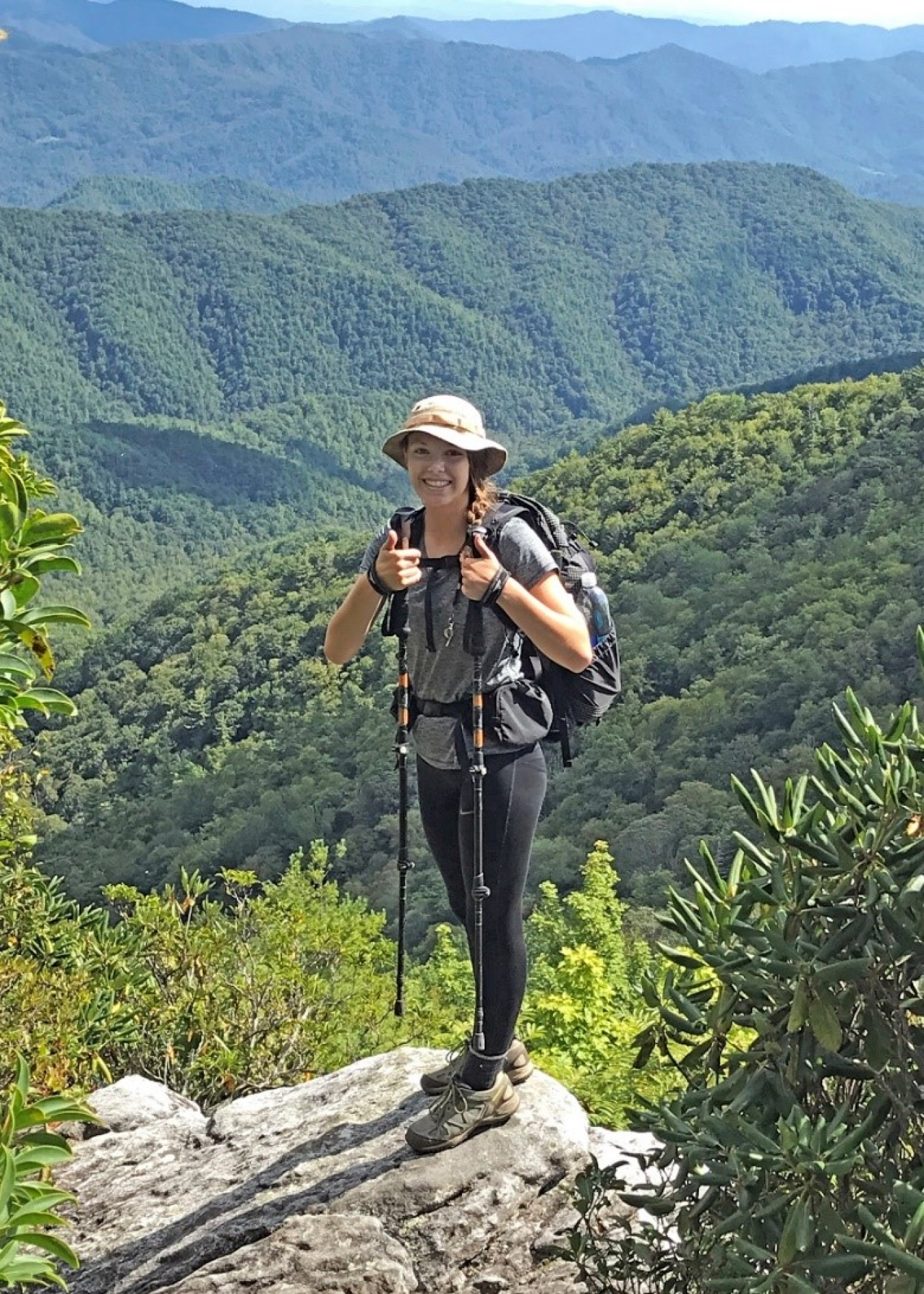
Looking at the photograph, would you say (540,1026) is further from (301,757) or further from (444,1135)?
(301,757)

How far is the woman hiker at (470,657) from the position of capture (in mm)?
3939

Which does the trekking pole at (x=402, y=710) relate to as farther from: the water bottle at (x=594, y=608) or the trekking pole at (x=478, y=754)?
the water bottle at (x=594, y=608)

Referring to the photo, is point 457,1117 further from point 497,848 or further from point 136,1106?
point 136,1106

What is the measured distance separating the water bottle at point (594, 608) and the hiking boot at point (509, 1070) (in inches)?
55.7

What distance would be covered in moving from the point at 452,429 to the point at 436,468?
0.12 metres

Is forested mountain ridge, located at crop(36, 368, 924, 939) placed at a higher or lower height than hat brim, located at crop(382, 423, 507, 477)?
lower

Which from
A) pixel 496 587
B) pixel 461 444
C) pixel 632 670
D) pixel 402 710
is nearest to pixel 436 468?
pixel 461 444

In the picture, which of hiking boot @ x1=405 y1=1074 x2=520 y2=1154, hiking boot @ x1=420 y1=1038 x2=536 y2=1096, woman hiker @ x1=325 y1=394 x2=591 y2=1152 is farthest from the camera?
hiking boot @ x1=420 y1=1038 x2=536 y2=1096

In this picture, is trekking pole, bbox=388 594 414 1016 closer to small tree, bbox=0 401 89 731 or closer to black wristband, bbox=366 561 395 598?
black wristband, bbox=366 561 395 598

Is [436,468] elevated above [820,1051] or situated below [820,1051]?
above

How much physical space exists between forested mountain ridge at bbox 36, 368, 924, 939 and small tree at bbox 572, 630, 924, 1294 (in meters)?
24.4

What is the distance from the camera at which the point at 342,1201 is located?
4324mm

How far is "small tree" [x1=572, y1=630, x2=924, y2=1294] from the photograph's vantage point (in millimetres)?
2393

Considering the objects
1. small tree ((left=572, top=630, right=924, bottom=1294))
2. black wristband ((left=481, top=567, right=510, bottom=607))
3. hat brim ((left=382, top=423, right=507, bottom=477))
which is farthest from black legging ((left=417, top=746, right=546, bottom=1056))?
small tree ((left=572, top=630, right=924, bottom=1294))
